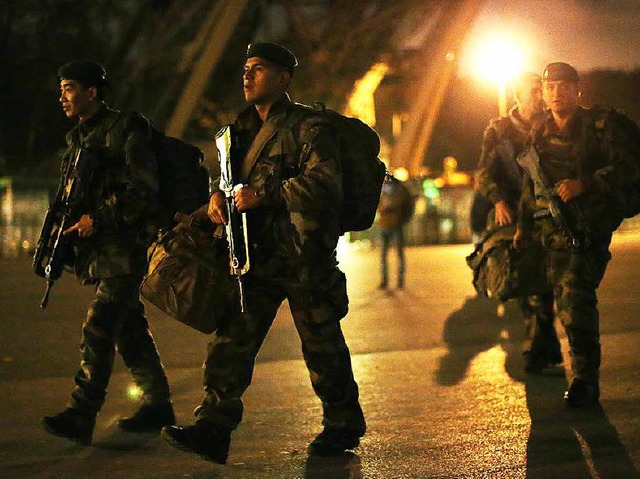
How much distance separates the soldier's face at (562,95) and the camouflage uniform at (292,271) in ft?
6.44

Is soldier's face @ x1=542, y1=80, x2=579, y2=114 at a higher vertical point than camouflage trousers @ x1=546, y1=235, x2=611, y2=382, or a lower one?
higher

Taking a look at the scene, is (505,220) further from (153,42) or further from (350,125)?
(153,42)

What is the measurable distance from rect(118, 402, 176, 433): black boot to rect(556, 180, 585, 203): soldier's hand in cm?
228

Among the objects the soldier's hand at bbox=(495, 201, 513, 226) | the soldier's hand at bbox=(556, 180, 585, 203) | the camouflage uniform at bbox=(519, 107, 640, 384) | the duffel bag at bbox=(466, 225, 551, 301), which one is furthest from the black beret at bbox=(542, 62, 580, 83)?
the soldier's hand at bbox=(495, 201, 513, 226)

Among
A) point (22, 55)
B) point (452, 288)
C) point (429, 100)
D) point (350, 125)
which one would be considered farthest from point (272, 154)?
point (429, 100)

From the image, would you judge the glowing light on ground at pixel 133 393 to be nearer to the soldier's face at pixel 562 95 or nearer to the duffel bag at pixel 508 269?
the duffel bag at pixel 508 269

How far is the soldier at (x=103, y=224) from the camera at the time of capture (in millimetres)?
5898

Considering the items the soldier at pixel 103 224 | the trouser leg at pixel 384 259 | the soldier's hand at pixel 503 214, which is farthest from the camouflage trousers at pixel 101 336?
the trouser leg at pixel 384 259

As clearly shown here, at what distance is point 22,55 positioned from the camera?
4047cm

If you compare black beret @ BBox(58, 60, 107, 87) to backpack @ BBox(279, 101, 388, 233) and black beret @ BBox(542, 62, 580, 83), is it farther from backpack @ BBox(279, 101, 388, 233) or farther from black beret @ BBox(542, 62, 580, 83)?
black beret @ BBox(542, 62, 580, 83)

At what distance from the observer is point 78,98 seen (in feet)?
19.9

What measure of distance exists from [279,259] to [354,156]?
52 centimetres

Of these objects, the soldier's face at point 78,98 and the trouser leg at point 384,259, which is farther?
the trouser leg at point 384,259

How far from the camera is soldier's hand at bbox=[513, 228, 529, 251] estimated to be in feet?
24.1
